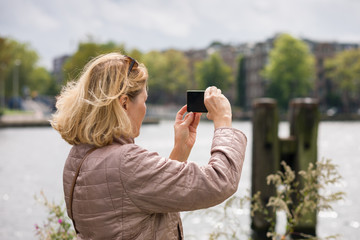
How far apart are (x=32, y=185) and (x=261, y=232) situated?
898cm

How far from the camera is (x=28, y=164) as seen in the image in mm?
17641

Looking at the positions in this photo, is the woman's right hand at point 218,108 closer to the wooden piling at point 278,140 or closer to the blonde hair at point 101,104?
the blonde hair at point 101,104

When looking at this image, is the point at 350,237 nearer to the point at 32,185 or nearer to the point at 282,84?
the point at 32,185

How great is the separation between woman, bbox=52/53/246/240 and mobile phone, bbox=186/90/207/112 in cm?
8

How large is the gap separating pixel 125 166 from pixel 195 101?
42 centimetres

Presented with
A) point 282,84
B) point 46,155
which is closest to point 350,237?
point 46,155

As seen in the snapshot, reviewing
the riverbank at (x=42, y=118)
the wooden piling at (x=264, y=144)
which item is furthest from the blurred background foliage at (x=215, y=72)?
the wooden piling at (x=264, y=144)

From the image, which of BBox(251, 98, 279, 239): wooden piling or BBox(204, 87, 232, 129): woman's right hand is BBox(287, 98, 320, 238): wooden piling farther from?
BBox(204, 87, 232, 129): woman's right hand

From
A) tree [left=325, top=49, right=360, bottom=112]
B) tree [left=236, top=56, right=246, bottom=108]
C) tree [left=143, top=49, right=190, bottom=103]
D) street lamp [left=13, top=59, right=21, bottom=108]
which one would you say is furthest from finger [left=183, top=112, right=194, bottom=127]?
tree [left=143, top=49, right=190, bottom=103]

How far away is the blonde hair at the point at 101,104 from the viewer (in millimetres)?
1241

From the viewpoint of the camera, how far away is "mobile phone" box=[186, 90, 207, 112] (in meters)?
1.46

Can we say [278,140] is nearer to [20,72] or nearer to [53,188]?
[53,188]

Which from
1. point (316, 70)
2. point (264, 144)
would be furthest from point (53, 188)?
point (316, 70)

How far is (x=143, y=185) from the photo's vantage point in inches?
45.9
